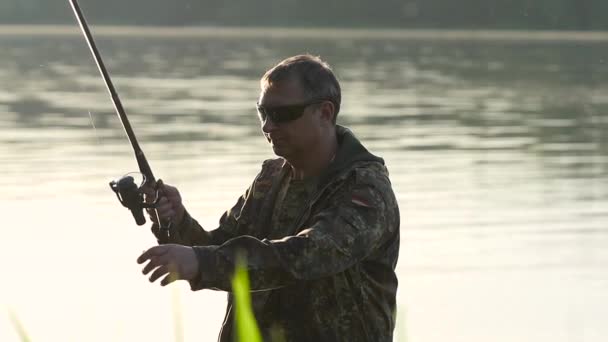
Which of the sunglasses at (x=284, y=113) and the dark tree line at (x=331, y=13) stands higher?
the dark tree line at (x=331, y=13)

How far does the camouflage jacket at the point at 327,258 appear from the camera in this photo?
4.04 m

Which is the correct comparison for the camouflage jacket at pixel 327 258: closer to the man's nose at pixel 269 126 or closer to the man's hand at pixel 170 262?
the man's hand at pixel 170 262

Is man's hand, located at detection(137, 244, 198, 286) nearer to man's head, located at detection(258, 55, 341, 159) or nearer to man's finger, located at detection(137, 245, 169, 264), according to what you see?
man's finger, located at detection(137, 245, 169, 264)


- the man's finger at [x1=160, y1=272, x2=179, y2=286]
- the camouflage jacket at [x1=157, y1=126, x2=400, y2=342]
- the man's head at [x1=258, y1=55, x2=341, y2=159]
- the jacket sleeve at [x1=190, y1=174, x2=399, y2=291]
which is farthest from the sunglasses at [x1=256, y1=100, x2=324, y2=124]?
the man's finger at [x1=160, y1=272, x2=179, y2=286]

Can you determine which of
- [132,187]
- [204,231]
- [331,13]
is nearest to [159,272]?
[132,187]

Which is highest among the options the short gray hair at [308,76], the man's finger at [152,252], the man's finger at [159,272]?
the short gray hair at [308,76]

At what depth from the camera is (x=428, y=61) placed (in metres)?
46.2

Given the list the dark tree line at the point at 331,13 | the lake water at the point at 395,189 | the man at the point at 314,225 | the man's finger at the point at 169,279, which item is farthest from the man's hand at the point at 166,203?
the dark tree line at the point at 331,13

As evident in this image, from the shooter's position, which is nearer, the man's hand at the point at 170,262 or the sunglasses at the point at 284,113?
the man's hand at the point at 170,262

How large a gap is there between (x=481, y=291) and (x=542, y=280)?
1.94 ft

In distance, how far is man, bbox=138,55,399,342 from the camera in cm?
407

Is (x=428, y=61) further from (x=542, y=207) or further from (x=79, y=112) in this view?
(x=542, y=207)

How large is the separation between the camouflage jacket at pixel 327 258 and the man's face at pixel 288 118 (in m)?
0.10

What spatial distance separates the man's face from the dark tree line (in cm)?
6522
